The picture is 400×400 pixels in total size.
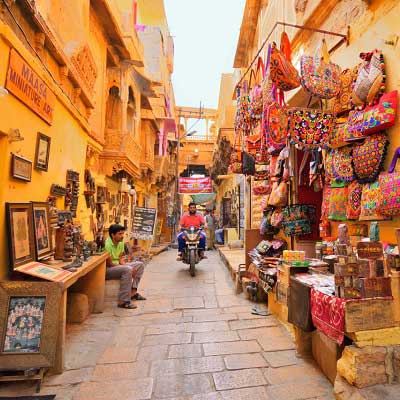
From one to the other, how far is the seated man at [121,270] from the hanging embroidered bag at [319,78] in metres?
3.73

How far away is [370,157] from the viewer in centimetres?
302

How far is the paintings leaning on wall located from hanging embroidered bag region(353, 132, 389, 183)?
3479 mm

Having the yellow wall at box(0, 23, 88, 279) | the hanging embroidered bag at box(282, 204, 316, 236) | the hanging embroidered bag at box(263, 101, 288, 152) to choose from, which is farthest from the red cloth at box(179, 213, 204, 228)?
the hanging embroidered bag at box(263, 101, 288, 152)

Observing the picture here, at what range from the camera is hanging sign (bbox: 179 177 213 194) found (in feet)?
51.8

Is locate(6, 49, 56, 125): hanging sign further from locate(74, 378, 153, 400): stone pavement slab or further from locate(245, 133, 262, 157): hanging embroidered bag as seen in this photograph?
locate(245, 133, 262, 157): hanging embroidered bag

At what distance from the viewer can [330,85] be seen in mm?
3408

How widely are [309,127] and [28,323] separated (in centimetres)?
364

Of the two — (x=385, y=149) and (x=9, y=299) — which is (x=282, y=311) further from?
(x=9, y=299)

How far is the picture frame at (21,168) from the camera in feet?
9.37

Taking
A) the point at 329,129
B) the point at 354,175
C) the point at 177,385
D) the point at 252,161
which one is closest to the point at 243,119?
the point at 252,161

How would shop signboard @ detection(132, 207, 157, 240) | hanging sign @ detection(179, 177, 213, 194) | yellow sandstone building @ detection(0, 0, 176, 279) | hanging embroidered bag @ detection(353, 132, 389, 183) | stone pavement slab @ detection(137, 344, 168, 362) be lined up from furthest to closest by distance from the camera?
hanging sign @ detection(179, 177, 213, 194) → shop signboard @ detection(132, 207, 157, 240) → stone pavement slab @ detection(137, 344, 168, 362) → hanging embroidered bag @ detection(353, 132, 389, 183) → yellow sandstone building @ detection(0, 0, 176, 279)

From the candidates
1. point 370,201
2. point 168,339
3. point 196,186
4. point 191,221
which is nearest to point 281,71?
point 370,201

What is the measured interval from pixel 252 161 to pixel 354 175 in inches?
142

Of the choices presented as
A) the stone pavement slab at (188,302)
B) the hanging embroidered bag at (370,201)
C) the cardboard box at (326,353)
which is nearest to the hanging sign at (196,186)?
the stone pavement slab at (188,302)
